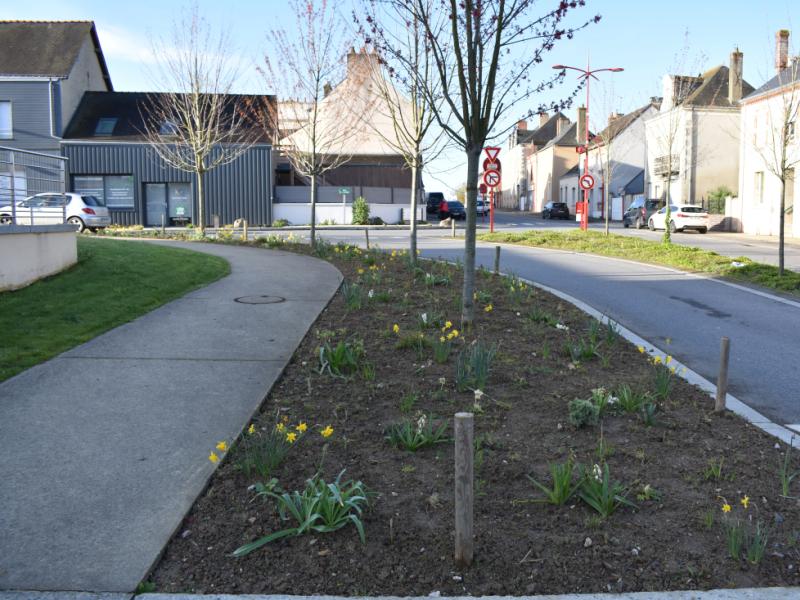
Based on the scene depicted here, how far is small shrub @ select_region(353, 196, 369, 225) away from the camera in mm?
41312

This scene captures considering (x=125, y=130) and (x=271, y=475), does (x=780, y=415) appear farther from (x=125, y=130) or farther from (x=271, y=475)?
(x=125, y=130)

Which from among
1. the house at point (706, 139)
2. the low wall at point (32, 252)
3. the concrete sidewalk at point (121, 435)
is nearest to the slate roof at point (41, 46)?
the low wall at point (32, 252)

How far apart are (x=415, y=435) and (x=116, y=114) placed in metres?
41.8

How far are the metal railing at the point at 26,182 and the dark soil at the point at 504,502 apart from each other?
19.5ft

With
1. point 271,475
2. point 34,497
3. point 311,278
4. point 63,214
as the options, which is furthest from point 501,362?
point 63,214

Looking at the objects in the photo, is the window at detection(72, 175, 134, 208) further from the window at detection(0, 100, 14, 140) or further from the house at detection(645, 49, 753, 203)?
the house at detection(645, 49, 753, 203)

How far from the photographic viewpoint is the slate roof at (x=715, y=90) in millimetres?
44906

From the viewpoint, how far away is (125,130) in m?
40.7

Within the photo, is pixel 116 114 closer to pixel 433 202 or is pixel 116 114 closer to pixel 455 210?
pixel 455 210

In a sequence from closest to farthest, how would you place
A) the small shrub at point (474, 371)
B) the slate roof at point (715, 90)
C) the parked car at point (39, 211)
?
1. the small shrub at point (474, 371)
2. the parked car at point (39, 211)
3. the slate roof at point (715, 90)

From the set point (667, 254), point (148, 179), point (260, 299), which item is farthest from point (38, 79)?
point (260, 299)

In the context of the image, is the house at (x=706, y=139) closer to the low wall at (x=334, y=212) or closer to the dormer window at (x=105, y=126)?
the low wall at (x=334, y=212)

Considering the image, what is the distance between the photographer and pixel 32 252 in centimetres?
1060

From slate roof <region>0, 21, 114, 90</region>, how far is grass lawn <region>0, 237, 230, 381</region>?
29.4 m
